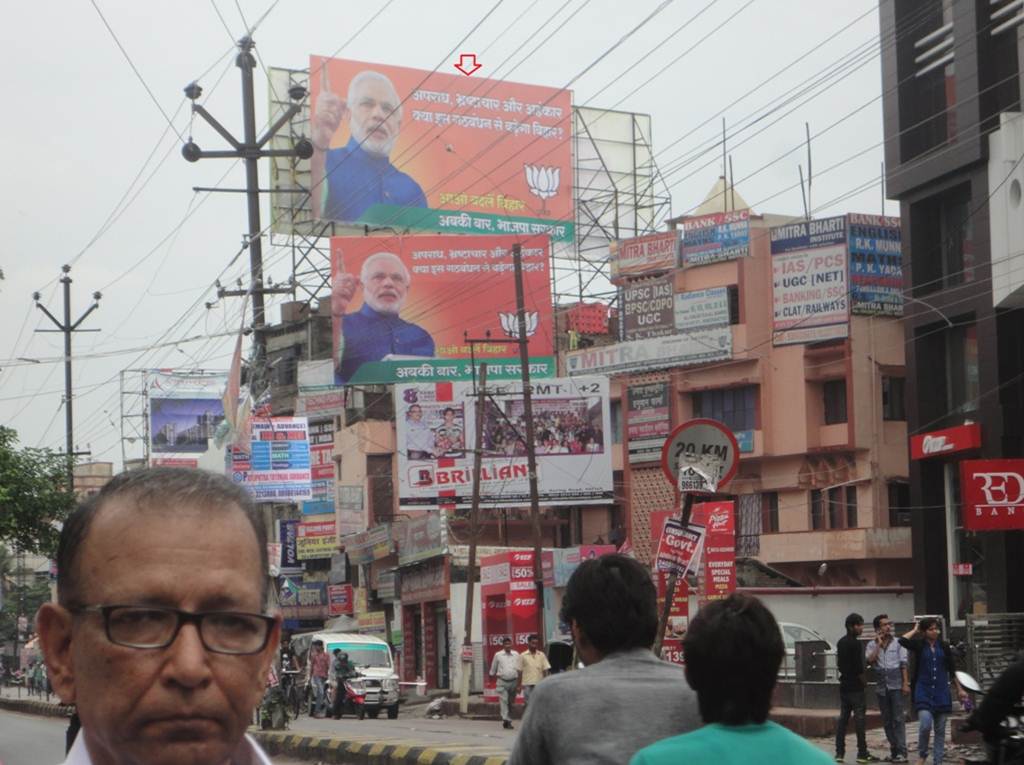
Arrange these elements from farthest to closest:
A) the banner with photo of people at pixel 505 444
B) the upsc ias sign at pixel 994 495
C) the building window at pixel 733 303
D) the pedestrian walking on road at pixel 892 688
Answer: the building window at pixel 733 303
the banner with photo of people at pixel 505 444
the upsc ias sign at pixel 994 495
the pedestrian walking on road at pixel 892 688

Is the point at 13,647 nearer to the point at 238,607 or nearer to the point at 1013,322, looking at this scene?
the point at 1013,322

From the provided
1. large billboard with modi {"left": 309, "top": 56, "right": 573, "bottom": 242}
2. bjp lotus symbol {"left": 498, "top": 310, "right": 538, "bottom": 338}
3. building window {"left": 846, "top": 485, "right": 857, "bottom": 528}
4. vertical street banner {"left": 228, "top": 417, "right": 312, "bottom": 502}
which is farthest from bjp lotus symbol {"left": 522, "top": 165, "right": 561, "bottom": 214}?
vertical street banner {"left": 228, "top": 417, "right": 312, "bottom": 502}

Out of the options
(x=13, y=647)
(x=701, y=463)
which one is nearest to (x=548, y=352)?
(x=701, y=463)

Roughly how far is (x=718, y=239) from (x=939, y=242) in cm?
→ 1358

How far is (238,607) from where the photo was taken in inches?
79.7

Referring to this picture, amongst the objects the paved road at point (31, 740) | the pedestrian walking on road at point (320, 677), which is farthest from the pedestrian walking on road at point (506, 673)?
the paved road at point (31, 740)

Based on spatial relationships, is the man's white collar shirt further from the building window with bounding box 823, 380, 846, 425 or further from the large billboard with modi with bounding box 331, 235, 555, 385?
the large billboard with modi with bounding box 331, 235, 555, 385

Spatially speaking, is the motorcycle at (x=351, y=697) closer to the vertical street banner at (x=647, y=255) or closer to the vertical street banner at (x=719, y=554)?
the vertical street banner at (x=719, y=554)

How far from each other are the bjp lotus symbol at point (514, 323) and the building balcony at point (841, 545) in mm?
12381

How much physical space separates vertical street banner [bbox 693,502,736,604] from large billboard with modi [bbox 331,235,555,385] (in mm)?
19150

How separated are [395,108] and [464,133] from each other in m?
2.68

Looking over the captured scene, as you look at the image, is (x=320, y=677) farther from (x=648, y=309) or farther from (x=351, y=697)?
(x=648, y=309)

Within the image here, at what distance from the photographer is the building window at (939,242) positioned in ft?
106

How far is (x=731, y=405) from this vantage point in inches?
1847
